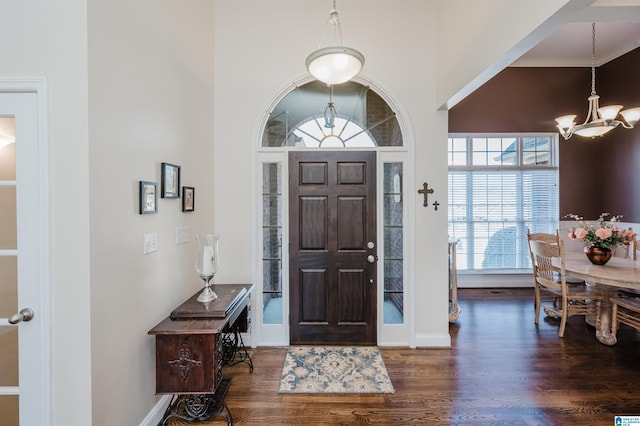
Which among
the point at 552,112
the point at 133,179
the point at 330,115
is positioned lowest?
the point at 133,179

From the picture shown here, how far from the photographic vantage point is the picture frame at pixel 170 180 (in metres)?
2.22

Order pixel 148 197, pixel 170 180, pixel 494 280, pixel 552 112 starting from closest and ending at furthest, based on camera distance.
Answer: pixel 148 197 → pixel 170 180 → pixel 552 112 → pixel 494 280

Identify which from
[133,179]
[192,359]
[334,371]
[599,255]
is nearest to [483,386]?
[334,371]

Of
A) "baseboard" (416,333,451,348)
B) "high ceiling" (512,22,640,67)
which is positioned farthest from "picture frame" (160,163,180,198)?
"high ceiling" (512,22,640,67)

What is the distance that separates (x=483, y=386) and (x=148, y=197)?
10.4 feet

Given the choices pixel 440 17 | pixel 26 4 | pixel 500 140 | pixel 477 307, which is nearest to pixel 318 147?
pixel 440 17

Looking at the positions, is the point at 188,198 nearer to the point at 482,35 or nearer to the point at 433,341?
the point at 482,35

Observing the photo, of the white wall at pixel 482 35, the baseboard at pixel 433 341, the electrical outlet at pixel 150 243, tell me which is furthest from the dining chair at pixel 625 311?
the electrical outlet at pixel 150 243

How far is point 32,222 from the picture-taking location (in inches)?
61.2

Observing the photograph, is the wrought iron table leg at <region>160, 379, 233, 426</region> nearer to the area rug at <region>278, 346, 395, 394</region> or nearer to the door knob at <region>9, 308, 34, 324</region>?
the area rug at <region>278, 346, 395, 394</region>

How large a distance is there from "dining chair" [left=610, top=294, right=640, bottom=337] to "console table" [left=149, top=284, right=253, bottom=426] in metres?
4.10

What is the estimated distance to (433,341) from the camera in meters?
3.29

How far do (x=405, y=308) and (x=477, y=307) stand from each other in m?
1.94

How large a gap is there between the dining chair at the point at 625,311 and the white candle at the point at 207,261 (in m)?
4.30
